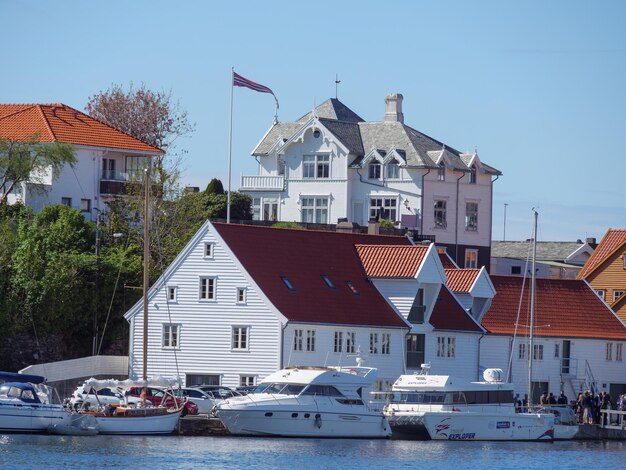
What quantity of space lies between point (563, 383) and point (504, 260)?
3663cm

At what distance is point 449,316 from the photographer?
86.3m

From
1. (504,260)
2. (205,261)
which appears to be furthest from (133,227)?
(504,260)

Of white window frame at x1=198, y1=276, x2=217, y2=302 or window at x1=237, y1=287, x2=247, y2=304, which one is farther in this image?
white window frame at x1=198, y1=276, x2=217, y2=302

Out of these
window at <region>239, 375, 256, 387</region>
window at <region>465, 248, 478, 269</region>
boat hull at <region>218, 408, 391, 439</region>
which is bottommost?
boat hull at <region>218, 408, 391, 439</region>

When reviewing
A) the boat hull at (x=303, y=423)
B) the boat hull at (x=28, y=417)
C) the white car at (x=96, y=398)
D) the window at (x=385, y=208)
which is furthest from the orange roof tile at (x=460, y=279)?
the boat hull at (x=28, y=417)

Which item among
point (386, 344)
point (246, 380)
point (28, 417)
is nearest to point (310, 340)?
point (246, 380)

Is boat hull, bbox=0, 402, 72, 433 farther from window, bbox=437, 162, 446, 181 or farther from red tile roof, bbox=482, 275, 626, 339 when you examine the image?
A: window, bbox=437, 162, 446, 181

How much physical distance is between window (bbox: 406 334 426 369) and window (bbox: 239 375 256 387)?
331 inches

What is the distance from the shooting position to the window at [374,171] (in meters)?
116

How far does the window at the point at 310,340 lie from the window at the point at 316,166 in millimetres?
37705

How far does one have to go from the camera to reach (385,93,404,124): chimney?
12256cm

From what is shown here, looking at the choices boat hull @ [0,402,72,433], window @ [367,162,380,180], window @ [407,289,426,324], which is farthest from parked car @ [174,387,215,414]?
window @ [367,162,380,180]

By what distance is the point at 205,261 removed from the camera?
80.3 metres

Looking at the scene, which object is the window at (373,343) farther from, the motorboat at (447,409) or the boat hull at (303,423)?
the boat hull at (303,423)
